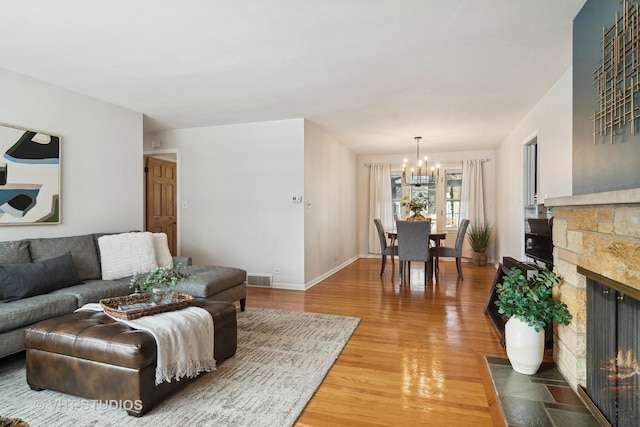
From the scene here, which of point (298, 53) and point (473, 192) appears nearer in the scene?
point (298, 53)

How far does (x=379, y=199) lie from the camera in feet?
26.1

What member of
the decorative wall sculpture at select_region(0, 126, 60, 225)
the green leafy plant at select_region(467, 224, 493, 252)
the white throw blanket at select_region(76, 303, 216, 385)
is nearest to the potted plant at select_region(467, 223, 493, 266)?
the green leafy plant at select_region(467, 224, 493, 252)

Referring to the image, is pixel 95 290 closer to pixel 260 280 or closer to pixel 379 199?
pixel 260 280

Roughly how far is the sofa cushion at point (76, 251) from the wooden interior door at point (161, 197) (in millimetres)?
2219

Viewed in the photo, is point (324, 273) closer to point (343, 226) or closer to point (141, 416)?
point (343, 226)

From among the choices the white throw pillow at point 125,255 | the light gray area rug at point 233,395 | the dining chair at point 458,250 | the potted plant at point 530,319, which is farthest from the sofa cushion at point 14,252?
the dining chair at point 458,250

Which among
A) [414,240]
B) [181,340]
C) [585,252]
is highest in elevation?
[585,252]

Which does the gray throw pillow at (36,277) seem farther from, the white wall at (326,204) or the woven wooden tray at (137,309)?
the white wall at (326,204)

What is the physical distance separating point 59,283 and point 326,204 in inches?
150

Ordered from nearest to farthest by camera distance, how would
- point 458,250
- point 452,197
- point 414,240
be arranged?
1. point 414,240
2. point 458,250
3. point 452,197

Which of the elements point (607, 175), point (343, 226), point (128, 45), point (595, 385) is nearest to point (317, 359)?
point (595, 385)

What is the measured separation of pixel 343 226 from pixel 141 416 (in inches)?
209

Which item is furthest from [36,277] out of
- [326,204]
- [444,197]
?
[444,197]

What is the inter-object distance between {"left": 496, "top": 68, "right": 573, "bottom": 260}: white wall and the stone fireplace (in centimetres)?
124
